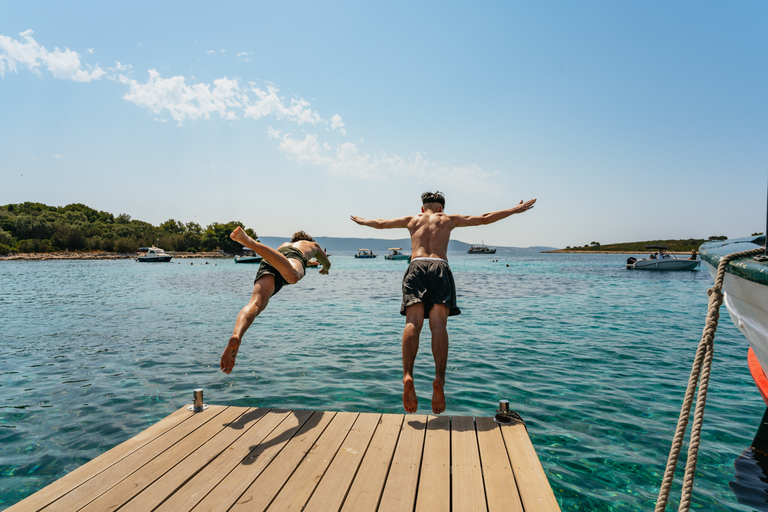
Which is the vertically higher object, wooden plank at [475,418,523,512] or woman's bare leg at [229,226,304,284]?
woman's bare leg at [229,226,304,284]

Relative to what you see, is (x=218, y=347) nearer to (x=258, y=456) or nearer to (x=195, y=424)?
(x=195, y=424)

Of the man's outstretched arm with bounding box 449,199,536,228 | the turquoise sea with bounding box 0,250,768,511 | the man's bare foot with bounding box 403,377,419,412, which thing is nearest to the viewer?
the man's bare foot with bounding box 403,377,419,412

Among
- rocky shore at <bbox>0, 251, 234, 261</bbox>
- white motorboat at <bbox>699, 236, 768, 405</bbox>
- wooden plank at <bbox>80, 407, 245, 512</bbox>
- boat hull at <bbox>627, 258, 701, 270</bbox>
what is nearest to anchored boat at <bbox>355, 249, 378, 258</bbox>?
rocky shore at <bbox>0, 251, 234, 261</bbox>

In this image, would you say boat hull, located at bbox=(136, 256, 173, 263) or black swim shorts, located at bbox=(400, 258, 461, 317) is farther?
boat hull, located at bbox=(136, 256, 173, 263)

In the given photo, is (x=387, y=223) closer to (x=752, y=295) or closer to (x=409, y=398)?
(x=409, y=398)

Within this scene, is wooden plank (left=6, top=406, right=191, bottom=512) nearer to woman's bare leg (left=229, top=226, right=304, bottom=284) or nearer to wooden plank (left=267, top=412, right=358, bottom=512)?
wooden plank (left=267, top=412, right=358, bottom=512)

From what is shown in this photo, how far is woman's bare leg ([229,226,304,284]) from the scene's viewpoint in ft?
15.7

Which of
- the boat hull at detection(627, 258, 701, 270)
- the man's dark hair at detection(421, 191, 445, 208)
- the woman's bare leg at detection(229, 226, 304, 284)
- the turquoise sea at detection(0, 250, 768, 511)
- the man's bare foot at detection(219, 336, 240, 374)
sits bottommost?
the turquoise sea at detection(0, 250, 768, 511)

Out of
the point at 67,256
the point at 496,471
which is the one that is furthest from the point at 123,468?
the point at 67,256

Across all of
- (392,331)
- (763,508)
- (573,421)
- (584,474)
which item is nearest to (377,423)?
(584,474)

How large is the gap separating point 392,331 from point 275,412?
10324 mm

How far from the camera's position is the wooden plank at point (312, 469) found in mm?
3066

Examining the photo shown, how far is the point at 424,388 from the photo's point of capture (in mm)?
8445

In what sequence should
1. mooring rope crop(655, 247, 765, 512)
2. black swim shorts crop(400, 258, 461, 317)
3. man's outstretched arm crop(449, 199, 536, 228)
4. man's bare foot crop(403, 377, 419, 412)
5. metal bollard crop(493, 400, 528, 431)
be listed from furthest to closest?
man's outstretched arm crop(449, 199, 536, 228), black swim shorts crop(400, 258, 461, 317), metal bollard crop(493, 400, 528, 431), man's bare foot crop(403, 377, 419, 412), mooring rope crop(655, 247, 765, 512)
